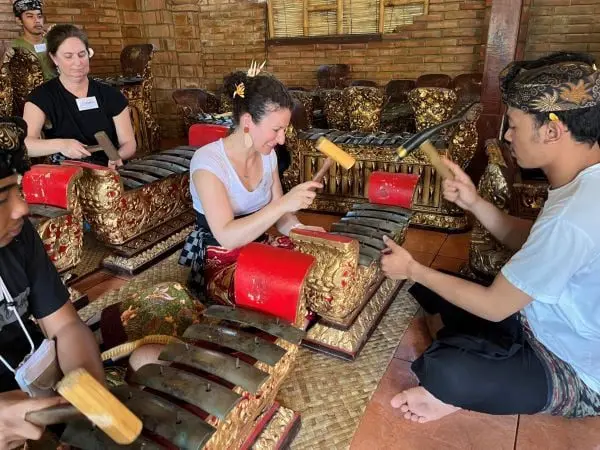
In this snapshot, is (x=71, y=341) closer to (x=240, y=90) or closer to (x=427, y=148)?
(x=240, y=90)

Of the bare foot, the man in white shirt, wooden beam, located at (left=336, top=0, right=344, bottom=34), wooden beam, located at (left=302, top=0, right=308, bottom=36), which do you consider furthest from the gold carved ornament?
wooden beam, located at (left=302, top=0, right=308, bottom=36)

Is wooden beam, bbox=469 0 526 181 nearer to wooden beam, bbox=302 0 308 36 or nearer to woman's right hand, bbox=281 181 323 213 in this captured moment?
woman's right hand, bbox=281 181 323 213

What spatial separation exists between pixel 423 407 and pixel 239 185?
3.92 feet

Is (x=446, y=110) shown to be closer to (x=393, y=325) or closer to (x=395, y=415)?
(x=393, y=325)

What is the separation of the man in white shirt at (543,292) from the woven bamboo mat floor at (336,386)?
193 millimetres

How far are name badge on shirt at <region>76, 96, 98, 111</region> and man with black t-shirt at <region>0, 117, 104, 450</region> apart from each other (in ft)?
6.43

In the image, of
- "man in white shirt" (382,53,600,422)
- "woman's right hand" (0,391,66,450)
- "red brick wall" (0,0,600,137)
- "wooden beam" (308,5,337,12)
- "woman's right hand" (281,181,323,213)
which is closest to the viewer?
"woman's right hand" (0,391,66,450)

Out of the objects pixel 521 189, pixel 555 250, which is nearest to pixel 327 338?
pixel 555 250

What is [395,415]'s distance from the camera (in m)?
1.75

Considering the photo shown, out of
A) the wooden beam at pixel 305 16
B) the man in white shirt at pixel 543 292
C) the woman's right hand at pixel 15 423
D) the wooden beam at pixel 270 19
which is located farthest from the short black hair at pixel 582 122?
the wooden beam at pixel 270 19

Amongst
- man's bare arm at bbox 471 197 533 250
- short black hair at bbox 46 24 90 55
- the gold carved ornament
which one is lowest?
the gold carved ornament

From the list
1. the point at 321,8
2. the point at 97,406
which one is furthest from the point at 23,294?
the point at 321,8

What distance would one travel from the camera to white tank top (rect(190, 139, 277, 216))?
1.93 metres

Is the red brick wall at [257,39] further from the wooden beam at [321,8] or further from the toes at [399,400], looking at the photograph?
the toes at [399,400]
